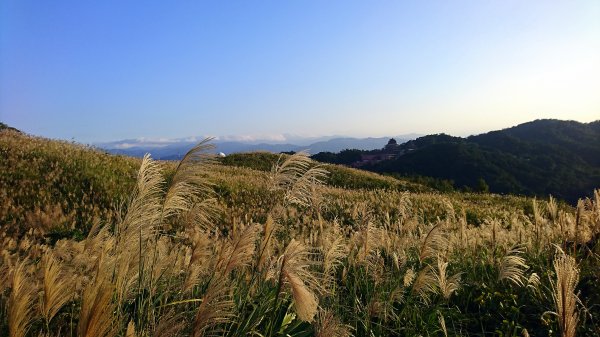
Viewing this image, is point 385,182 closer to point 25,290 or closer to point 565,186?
point 25,290

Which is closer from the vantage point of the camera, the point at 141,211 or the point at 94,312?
the point at 94,312

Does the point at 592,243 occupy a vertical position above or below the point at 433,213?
above

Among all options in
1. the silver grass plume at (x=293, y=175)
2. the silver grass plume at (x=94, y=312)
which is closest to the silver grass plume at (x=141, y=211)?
the silver grass plume at (x=293, y=175)

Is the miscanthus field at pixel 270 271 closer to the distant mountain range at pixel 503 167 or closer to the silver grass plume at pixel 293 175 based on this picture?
the silver grass plume at pixel 293 175

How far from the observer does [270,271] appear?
4.21 m

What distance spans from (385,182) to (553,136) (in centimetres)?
14645

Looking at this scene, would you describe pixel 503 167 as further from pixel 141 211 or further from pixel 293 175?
pixel 141 211

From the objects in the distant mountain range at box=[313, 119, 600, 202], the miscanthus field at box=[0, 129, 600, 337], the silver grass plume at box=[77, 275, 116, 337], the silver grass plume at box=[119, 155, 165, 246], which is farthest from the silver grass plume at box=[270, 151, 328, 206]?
the distant mountain range at box=[313, 119, 600, 202]

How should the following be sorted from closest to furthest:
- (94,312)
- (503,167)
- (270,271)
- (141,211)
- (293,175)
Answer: (94,312) → (141,211) → (293,175) → (270,271) → (503,167)

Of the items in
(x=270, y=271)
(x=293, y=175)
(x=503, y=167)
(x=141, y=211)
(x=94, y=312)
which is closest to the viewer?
(x=94, y=312)

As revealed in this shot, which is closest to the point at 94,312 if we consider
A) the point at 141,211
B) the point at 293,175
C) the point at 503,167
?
the point at 141,211

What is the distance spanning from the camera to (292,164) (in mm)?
3887

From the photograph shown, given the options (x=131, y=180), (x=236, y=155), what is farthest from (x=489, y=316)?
(x=236, y=155)

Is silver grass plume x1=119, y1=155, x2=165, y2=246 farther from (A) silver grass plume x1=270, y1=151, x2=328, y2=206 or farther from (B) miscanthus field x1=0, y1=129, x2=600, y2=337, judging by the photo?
(A) silver grass plume x1=270, y1=151, x2=328, y2=206
